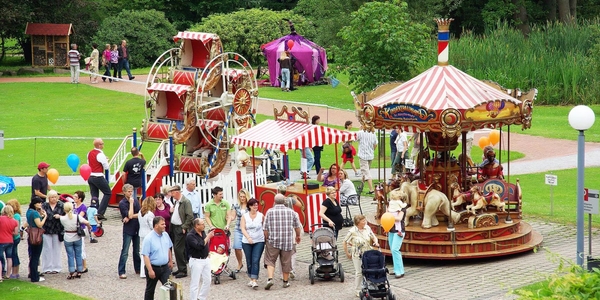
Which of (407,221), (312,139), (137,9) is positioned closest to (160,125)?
(312,139)

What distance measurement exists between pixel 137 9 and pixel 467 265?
145ft

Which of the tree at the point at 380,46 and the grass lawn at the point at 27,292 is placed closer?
the grass lawn at the point at 27,292

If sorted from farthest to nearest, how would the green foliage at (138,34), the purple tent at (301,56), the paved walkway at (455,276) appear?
the green foliage at (138,34)
the purple tent at (301,56)
the paved walkway at (455,276)

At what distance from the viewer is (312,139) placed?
20906mm

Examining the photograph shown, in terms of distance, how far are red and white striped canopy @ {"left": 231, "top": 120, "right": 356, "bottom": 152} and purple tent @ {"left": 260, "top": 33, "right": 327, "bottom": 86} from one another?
22.7 m

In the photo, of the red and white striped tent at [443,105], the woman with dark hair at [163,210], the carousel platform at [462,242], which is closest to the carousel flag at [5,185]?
the woman with dark hair at [163,210]

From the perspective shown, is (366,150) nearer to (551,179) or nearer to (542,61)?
(551,179)

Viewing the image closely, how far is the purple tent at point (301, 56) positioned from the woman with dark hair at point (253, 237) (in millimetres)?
27819

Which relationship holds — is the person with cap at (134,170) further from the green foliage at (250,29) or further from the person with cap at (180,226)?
the green foliage at (250,29)

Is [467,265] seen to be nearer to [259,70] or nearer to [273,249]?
[273,249]

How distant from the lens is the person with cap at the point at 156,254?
14.9m

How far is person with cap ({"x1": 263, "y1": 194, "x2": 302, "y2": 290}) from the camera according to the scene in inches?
655

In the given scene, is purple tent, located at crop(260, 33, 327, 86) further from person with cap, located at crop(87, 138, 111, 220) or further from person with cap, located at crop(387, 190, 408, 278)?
person with cap, located at crop(387, 190, 408, 278)

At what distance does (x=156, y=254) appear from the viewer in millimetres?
14953
